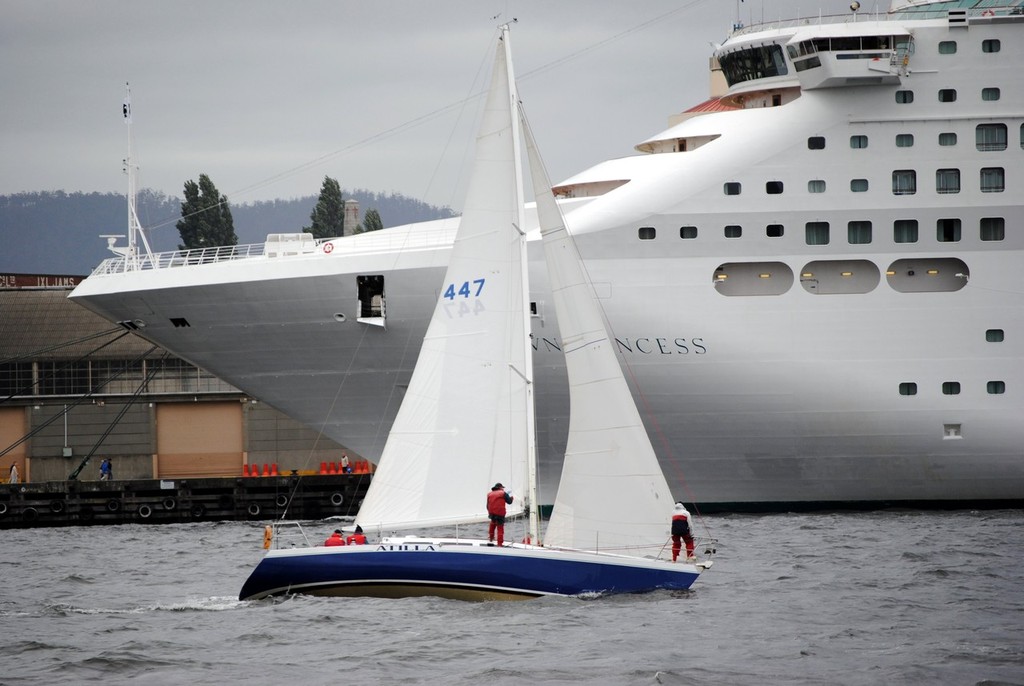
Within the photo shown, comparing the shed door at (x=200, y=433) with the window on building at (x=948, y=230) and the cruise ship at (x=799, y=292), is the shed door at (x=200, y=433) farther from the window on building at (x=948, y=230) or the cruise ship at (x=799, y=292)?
the window on building at (x=948, y=230)

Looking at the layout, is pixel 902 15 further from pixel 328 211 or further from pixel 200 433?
pixel 328 211

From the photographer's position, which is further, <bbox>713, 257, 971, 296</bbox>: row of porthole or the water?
<bbox>713, 257, 971, 296</bbox>: row of porthole

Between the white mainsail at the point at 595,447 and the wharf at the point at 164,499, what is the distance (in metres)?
20.8

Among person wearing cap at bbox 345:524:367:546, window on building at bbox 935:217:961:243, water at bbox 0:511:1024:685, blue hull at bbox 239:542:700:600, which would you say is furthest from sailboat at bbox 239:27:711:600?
window on building at bbox 935:217:961:243

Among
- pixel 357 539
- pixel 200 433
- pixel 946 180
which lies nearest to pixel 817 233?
pixel 946 180

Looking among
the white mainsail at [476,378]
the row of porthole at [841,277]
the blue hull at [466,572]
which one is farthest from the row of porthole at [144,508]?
the blue hull at [466,572]

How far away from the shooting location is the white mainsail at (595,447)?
22328 millimetres

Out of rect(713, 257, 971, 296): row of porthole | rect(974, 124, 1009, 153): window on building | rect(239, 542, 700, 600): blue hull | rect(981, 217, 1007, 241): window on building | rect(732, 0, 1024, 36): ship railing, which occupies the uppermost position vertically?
rect(732, 0, 1024, 36): ship railing

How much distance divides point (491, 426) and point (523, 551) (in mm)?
2483

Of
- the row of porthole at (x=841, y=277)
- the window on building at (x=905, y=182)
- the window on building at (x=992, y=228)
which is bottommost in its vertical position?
the row of porthole at (x=841, y=277)

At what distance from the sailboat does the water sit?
0.46 m

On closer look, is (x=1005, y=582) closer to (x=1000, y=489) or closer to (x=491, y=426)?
(x=491, y=426)

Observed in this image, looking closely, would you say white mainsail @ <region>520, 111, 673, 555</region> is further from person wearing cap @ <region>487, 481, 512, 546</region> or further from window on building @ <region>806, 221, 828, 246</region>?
window on building @ <region>806, 221, 828, 246</region>

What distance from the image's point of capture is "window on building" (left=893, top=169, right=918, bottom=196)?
116 ft
